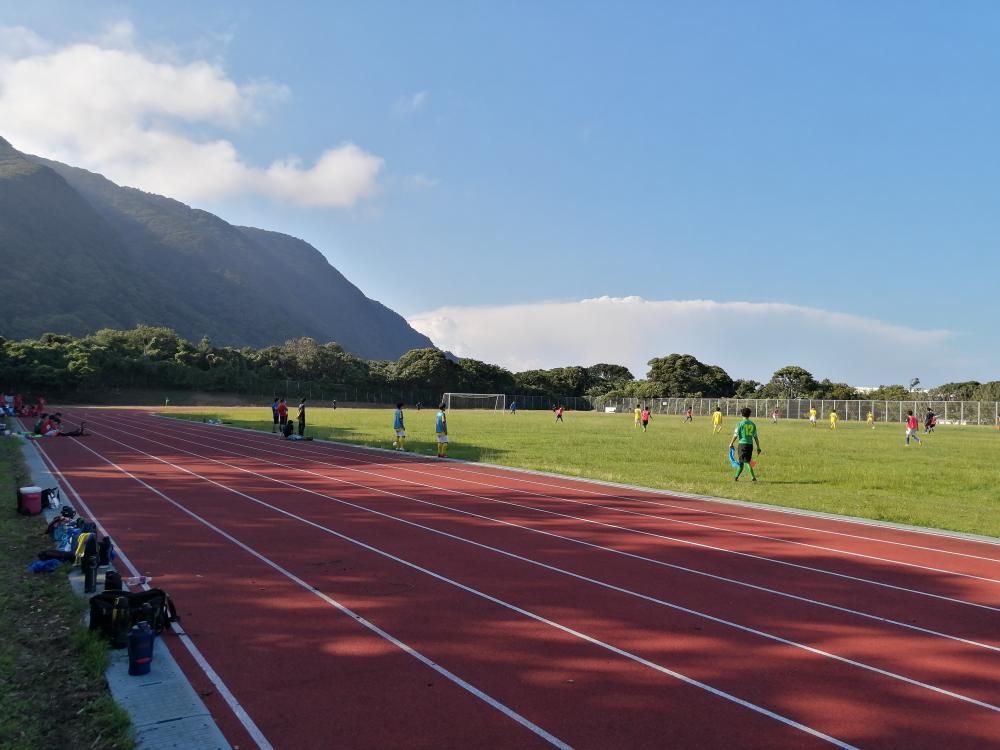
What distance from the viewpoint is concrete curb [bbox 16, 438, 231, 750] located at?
12.2 feet

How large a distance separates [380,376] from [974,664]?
3854 inches

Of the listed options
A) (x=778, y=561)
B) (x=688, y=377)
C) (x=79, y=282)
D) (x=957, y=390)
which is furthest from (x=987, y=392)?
(x=79, y=282)

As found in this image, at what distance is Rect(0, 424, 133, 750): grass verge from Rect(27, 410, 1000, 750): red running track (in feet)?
1.84

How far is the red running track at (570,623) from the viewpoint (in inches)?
160

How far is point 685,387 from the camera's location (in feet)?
331

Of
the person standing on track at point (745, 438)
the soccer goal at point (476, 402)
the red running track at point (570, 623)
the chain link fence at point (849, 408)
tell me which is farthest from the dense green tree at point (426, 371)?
the red running track at point (570, 623)

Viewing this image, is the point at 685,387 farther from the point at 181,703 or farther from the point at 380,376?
the point at 181,703

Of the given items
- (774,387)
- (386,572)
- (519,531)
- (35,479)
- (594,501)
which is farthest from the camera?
(774,387)

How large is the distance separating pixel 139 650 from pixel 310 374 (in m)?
96.7

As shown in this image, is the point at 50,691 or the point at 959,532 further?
the point at 959,532

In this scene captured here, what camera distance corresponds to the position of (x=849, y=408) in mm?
67875

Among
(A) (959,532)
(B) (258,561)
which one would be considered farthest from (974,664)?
(B) (258,561)

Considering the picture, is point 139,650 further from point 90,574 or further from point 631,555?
point 631,555

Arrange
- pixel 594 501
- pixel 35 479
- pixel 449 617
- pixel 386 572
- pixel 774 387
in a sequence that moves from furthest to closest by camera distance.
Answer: pixel 774 387 → pixel 35 479 → pixel 594 501 → pixel 386 572 → pixel 449 617
